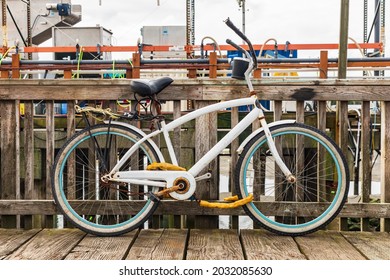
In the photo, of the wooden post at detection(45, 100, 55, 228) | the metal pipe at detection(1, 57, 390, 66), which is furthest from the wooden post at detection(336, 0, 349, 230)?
the metal pipe at detection(1, 57, 390, 66)

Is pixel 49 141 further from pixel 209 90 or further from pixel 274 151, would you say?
pixel 274 151

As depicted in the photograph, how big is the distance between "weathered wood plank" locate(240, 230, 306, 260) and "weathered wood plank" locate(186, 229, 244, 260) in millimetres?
57

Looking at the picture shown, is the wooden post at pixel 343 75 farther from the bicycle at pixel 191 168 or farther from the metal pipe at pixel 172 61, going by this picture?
the metal pipe at pixel 172 61

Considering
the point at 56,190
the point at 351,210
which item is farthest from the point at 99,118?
the point at 351,210

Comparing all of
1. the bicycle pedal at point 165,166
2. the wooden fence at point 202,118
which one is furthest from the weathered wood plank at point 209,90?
the bicycle pedal at point 165,166

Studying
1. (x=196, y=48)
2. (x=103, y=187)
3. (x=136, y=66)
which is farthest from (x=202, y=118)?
(x=196, y=48)

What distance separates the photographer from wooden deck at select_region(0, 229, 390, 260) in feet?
10.5

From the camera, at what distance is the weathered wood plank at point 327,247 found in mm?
3204

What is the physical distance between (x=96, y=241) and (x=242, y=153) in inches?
43.3

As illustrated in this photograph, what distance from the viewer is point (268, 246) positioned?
3.42 meters

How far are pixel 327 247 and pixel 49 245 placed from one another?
5.62 feet

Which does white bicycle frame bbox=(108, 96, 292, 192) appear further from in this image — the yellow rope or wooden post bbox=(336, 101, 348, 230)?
wooden post bbox=(336, 101, 348, 230)

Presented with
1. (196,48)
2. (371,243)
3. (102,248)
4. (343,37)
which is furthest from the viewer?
(196,48)

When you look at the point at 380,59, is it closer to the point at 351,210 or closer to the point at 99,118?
the point at 351,210
